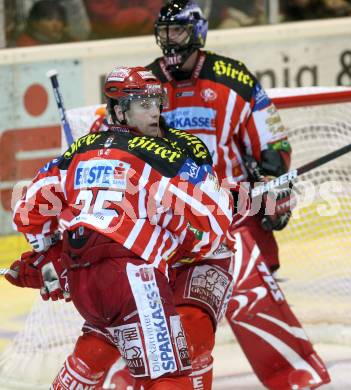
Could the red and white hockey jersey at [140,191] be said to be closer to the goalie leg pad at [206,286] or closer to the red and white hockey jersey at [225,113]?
the goalie leg pad at [206,286]

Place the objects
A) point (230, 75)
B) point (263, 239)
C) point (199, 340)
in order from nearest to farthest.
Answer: point (199, 340) → point (230, 75) → point (263, 239)

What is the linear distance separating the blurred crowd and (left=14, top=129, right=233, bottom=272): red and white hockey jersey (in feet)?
11.1

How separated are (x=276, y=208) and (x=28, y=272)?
1.16 meters

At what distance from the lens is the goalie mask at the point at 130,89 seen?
3.78 m

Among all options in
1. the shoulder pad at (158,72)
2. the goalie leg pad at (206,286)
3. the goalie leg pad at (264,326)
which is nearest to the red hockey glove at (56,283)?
the goalie leg pad at (206,286)

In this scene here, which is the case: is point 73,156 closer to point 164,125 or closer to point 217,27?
point 164,125

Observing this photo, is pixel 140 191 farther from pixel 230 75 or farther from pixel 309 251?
pixel 309 251

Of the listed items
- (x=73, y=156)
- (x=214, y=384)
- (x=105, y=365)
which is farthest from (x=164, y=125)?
(x=214, y=384)

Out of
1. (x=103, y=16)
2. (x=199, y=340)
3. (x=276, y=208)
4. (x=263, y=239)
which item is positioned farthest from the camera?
(x=103, y=16)

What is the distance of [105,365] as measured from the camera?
3.86m

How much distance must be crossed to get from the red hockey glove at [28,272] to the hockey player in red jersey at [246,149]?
104cm

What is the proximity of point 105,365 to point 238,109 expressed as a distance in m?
1.38

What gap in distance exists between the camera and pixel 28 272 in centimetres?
403

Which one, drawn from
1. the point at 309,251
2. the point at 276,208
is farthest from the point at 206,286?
the point at 309,251
